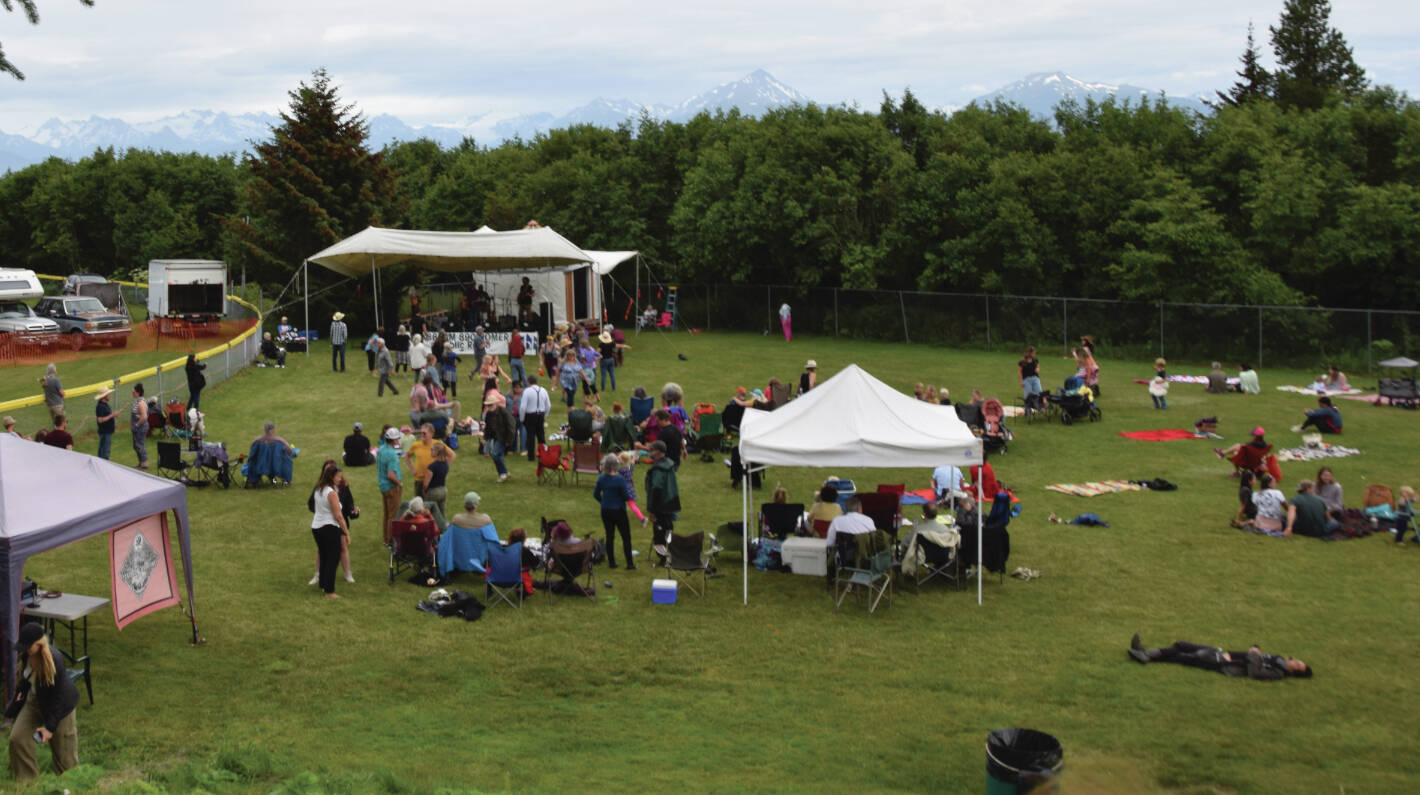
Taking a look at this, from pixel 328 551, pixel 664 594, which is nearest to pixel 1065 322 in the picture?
pixel 664 594

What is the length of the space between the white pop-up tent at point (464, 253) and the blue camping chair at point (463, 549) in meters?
20.7

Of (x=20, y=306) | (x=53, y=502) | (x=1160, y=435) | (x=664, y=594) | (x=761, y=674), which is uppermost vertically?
(x=20, y=306)

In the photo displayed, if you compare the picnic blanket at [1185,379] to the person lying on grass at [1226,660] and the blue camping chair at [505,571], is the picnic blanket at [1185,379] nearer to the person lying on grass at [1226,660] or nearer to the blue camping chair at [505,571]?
the person lying on grass at [1226,660]

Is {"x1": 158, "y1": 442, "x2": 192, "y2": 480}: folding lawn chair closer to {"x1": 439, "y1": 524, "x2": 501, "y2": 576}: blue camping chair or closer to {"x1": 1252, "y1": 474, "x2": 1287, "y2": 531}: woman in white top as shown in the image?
{"x1": 439, "y1": 524, "x2": 501, "y2": 576}: blue camping chair

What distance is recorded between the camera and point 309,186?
4106cm

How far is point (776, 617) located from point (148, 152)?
66.7 m

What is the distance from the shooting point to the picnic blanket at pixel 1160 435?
21.8m

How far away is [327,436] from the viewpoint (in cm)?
2203

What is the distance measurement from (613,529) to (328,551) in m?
3.27

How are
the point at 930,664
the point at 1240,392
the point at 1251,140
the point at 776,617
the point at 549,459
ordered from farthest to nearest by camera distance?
the point at 1251,140, the point at 1240,392, the point at 549,459, the point at 776,617, the point at 930,664

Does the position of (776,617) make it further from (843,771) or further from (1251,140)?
(1251,140)

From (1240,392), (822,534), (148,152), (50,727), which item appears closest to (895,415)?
(822,534)

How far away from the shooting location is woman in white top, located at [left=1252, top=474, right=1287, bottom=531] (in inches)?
604

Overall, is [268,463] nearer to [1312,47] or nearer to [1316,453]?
[1316,453]
